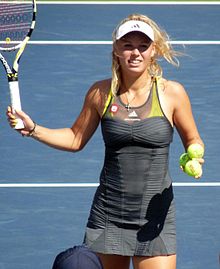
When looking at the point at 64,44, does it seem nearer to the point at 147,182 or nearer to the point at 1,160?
the point at 1,160

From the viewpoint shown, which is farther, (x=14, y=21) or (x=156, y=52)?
(x=14, y=21)

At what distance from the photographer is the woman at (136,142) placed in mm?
6469

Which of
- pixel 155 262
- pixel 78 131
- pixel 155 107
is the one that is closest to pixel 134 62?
pixel 155 107

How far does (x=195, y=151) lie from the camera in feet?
20.7

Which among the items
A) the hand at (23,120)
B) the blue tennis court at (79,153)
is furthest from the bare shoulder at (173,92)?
the blue tennis court at (79,153)

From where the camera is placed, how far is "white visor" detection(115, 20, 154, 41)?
6.41 m

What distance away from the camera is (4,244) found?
30.8 feet

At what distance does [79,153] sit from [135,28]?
512 centimetres

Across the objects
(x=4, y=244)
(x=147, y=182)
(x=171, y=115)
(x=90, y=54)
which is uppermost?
(x=90, y=54)

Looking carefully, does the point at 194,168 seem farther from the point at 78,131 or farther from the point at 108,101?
the point at 78,131

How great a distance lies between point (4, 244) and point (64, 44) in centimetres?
545

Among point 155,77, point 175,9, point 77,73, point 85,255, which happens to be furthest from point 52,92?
point 85,255

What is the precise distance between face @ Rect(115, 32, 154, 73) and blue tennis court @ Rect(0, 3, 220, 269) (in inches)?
118

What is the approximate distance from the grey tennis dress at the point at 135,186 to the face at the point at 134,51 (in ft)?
0.65
